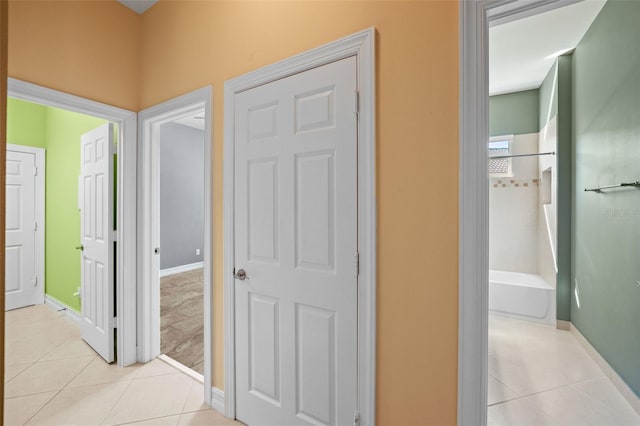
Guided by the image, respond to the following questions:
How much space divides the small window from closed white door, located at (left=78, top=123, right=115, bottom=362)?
14.1 ft

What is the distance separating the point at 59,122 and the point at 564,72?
571 cm

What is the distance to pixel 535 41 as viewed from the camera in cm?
268

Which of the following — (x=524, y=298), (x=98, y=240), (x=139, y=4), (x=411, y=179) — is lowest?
(x=524, y=298)

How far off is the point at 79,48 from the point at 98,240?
4.99 feet

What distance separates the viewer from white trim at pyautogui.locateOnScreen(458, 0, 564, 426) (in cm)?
114

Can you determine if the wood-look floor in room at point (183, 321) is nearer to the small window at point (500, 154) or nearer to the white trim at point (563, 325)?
the white trim at point (563, 325)

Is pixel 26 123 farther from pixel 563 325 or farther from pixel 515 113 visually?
pixel 563 325

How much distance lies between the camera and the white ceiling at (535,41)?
91.4 inches

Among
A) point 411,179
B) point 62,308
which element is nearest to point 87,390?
point 62,308

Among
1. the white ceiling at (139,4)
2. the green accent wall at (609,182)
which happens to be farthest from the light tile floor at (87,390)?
the white ceiling at (139,4)

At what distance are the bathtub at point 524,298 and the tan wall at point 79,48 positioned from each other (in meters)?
4.14

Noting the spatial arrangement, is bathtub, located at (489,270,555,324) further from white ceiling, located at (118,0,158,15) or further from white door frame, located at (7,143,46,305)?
white door frame, located at (7,143,46,305)

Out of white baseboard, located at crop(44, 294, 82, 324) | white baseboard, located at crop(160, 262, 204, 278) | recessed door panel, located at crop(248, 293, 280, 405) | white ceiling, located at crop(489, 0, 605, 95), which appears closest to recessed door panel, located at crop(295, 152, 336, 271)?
recessed door panel, located at crop(248, 293, 280, 405)

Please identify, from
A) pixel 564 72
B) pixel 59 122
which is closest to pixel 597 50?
pixel 564 72
